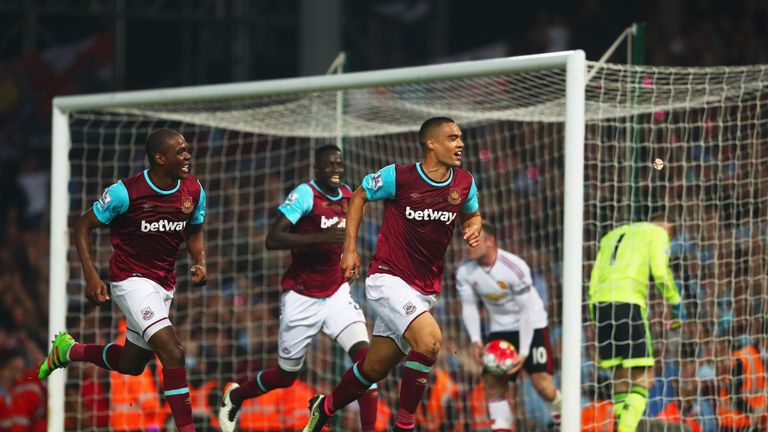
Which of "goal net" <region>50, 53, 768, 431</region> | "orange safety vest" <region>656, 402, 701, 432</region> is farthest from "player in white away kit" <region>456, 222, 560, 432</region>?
"orange safety vest" <region>656, 402, 701, 432</region>

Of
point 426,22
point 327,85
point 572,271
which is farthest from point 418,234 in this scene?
point 426,22

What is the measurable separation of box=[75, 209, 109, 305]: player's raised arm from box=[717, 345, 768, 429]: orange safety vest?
4906 mm

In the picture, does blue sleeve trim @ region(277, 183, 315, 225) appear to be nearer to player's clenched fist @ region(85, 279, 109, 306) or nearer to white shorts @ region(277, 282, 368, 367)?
white shorts @ region(277, 282, 368, 367)

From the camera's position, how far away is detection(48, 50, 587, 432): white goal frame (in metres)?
8.24

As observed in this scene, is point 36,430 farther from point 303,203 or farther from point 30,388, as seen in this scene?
point 303,203

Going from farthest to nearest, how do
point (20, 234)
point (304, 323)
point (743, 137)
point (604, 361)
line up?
1. point (20, 234)
2. point (743, 137)
3. point (604, 361)
4. point (304, 323)

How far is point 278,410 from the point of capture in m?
11.7

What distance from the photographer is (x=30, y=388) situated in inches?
463

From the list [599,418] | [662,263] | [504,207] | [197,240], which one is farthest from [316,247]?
[504,207]

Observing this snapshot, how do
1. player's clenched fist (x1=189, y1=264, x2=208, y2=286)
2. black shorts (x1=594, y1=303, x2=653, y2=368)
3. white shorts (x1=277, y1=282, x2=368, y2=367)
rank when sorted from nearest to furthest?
player's clenched fist (x1=189, y1=264, x2=208, y2=286)
white shorts (x1=277, y1=282, x2=368, y2=367)
black shorts (x1=594, y1=303, x2=653, y2=368)

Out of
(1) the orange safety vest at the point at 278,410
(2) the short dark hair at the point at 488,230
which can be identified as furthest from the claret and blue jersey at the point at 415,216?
(1) the orange safety vest at the point at 278,410

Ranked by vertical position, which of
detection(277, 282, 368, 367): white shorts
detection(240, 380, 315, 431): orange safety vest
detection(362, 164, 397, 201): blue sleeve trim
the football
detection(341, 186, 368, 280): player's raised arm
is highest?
detection(362, 164, 397, 201): blue sleeve trim

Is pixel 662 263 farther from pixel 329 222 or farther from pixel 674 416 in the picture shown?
pixel 329 222

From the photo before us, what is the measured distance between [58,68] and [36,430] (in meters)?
7.05
